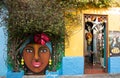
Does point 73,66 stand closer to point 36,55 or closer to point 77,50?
point 77,50

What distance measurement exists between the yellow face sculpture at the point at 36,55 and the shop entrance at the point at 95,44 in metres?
1.86

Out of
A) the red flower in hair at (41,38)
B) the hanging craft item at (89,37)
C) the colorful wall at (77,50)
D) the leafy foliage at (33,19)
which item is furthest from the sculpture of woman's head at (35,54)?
the hanging craft item at (89,37)

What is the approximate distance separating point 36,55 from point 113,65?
344cm

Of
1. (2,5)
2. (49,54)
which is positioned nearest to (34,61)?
(49,54)

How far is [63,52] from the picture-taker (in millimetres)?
10742

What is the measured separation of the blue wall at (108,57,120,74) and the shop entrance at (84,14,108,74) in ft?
0.88

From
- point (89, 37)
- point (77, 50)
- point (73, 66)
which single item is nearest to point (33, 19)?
point (77, 50)

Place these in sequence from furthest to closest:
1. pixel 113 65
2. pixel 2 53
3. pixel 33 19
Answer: pixel 113 65 → pixel 2 53 → pixel 33 19

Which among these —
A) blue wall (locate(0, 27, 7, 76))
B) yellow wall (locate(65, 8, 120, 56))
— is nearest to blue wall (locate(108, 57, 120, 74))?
yellow wall (locate(65, 8, 120, 56))

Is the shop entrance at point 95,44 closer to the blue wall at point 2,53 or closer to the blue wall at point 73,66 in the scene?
the blue wall at point 73,66

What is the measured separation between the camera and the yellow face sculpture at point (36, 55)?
1055cm

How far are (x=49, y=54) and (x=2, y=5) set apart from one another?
283 centimetres

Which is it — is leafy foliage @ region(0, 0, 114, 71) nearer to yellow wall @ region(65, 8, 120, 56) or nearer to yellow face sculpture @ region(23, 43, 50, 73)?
yellow face sculpture @ region(23, 43, 50, 73)

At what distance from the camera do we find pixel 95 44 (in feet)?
37.8
